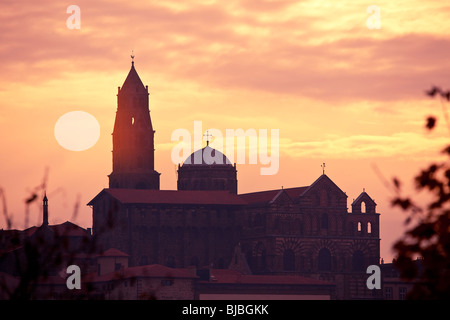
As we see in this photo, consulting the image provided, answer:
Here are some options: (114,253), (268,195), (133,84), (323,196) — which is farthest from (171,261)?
(133,84)

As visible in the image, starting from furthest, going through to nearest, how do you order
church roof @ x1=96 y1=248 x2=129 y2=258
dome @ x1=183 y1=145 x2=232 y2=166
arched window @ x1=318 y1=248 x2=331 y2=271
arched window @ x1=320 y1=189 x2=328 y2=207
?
dome @ x1=183 y1=145 x2=232 y2=166, arched window @ x1=318 y1=248 x2=331 y2=271, arched window @ x1=320 y1=189 x2=328 y2=207, church roof @ x1=96 y1=248 x2=129 y2=258

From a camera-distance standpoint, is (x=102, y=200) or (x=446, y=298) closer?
(x=446, y=298)

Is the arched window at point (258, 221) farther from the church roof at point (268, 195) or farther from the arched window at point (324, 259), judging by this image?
the arched window at point (324, 259)

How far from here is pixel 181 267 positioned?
354 feet

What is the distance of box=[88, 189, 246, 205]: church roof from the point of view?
4210 inches

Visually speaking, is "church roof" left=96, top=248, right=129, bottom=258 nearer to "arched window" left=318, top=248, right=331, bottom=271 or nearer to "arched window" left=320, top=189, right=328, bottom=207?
"arched window" left=318, top=248, right=331, bottom=271

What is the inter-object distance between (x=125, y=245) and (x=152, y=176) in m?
11.0

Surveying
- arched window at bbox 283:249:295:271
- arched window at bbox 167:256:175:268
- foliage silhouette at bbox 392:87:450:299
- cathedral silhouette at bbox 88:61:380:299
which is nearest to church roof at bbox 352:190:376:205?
cathedral silhouette at bbox 88:61:380:299

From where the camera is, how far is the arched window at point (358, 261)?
363 ft

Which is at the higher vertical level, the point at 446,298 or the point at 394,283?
the point at 394,283

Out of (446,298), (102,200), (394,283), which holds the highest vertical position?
(102,200)

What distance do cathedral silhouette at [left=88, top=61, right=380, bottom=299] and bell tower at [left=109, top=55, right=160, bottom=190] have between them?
2459mm
